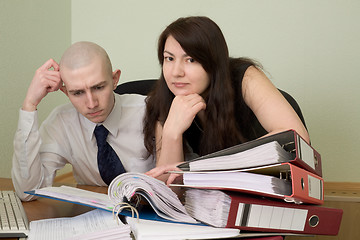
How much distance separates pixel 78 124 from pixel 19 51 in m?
1.04

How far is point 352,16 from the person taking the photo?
241 centimetres

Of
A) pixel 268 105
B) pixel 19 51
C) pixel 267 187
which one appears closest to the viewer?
pixel 267 187

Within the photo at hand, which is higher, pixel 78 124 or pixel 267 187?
pixel 267 187

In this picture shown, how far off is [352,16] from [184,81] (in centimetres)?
153

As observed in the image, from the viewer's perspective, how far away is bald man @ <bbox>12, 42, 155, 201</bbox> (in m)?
1.26

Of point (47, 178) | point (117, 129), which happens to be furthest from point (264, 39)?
point (47, 178)

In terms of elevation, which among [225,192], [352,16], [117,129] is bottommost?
[117,129]

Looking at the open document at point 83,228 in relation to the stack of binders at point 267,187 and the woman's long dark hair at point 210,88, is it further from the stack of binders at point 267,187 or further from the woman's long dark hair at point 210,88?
the woman's long dark hair at point 210,88

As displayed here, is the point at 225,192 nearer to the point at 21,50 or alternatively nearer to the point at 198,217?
the point at 198,217

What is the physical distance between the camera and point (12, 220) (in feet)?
2.50

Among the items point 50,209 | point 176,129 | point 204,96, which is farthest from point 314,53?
point 50,209

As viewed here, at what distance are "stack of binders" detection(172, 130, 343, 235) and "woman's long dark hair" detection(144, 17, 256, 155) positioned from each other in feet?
2.27

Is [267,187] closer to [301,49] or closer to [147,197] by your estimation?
[147,197]

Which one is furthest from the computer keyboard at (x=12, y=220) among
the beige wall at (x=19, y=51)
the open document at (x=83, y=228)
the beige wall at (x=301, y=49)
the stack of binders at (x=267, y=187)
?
the beige wall at (x=301, y=49)
